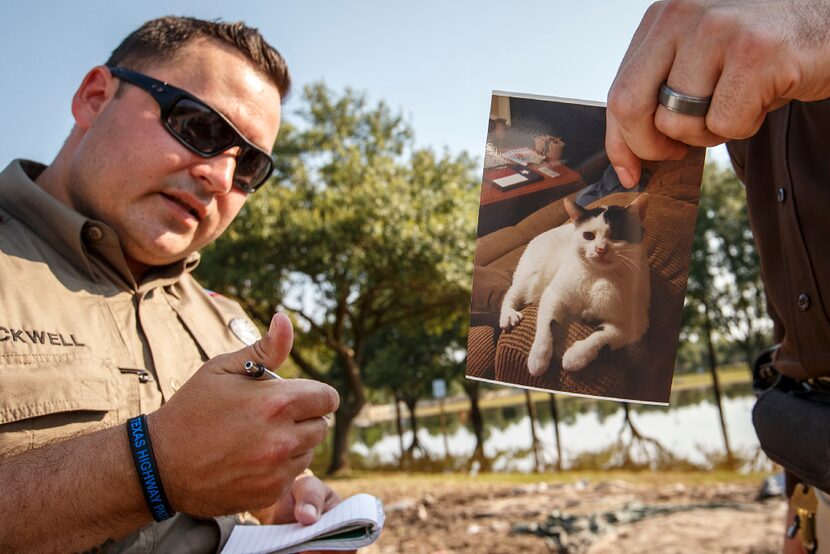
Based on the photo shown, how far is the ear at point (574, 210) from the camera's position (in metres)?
1.19

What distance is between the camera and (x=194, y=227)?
1.98 m

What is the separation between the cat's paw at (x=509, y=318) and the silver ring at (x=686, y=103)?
1.54 ft

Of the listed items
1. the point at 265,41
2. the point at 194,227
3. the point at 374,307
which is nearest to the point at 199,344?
the point at 194,227

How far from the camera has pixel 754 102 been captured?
2.95 feet

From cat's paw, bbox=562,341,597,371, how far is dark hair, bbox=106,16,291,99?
5.21 ft

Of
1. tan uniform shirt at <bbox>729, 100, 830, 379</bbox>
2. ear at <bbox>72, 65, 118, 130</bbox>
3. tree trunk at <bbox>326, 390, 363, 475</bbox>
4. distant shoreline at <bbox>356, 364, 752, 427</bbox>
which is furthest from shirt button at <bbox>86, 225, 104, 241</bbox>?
distant shoreline at <bbox>356, 364, 752, 427</bbox>

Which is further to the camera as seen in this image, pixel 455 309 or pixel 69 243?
pixel 455 309

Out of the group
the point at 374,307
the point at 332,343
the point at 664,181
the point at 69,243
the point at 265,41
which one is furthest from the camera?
the point at 374,307

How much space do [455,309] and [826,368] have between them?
47.1 feet

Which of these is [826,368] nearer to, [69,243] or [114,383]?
[114,383]

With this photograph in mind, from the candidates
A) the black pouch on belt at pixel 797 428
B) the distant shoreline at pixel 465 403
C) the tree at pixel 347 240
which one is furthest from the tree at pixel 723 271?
the black pouch on belt at pixel 797 428

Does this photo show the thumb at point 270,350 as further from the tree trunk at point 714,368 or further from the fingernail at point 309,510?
the tree trunk at point 714,368

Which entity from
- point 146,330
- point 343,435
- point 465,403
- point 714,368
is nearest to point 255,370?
point 146,330

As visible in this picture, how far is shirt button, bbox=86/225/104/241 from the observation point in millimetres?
1728
